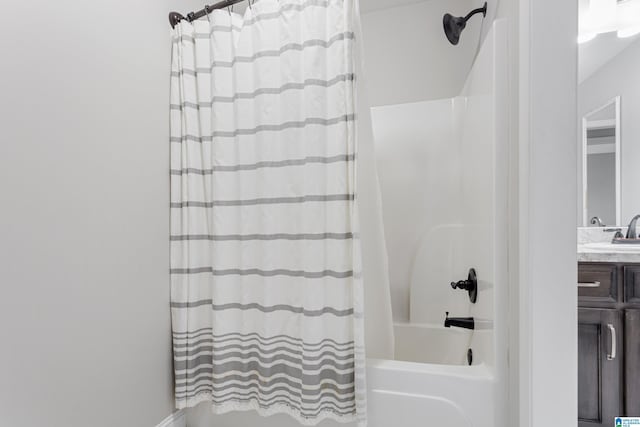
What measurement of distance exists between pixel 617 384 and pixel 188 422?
210cm

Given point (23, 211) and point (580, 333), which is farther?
point (580, 333)

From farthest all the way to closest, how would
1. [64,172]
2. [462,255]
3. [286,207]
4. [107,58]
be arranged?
[462,255] → [286,207] → [107,58] → [64,172]

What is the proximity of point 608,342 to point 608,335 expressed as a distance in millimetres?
36

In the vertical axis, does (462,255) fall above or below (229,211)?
below

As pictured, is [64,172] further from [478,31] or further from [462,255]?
[478,31]

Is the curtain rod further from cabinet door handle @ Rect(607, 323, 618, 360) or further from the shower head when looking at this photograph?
cabinet door handle @ Rect(607, 323, 618, 360)

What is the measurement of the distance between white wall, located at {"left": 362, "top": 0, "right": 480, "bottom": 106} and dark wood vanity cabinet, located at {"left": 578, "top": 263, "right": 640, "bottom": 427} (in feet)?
4.35

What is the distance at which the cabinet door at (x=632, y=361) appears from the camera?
1.59 metres

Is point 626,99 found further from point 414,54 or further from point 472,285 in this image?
point 472,285

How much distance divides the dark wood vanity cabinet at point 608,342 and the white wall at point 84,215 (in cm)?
204

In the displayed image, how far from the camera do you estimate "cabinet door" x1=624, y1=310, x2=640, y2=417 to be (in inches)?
62.7

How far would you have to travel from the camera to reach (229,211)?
132cm

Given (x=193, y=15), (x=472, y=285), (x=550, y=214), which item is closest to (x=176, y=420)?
(x=472, y=285)

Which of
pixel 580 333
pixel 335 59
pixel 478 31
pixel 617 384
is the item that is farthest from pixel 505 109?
pixel 617 384
